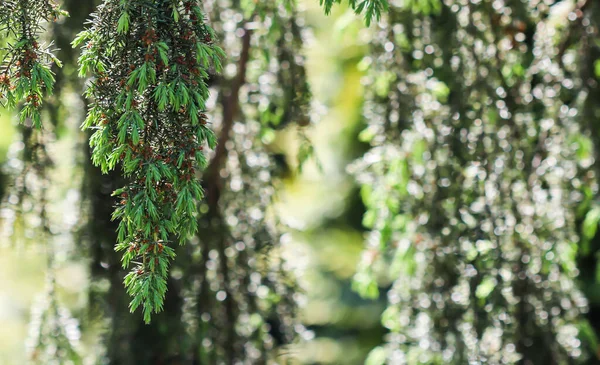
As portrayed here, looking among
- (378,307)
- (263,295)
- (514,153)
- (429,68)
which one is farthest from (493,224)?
(378,307)

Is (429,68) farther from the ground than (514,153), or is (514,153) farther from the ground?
(429,68)

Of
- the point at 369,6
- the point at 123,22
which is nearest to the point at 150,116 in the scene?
the point at 123,22

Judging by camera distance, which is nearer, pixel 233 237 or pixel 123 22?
pixel 123 22

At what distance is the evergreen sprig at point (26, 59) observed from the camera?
870 millimetres

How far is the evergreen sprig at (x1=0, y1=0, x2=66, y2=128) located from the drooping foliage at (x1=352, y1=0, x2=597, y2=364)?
1.06 meters

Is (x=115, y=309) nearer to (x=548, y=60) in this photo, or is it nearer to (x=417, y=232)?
(x=417, y=232)

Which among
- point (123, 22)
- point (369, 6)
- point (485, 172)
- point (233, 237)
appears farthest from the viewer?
point (233, 237)

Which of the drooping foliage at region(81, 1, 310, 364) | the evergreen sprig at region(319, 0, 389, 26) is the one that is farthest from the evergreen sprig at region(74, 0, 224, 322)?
the drooping foliage at region(81, 1, 310, 364)

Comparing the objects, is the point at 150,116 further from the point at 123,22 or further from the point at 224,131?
the point at 224,131

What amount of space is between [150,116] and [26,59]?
0.19m

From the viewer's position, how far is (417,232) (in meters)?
1.78

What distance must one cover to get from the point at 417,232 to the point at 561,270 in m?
0.40

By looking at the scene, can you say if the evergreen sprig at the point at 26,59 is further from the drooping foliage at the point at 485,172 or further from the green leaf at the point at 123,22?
the drooping foliage at the point at 485,172

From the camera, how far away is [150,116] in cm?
89
